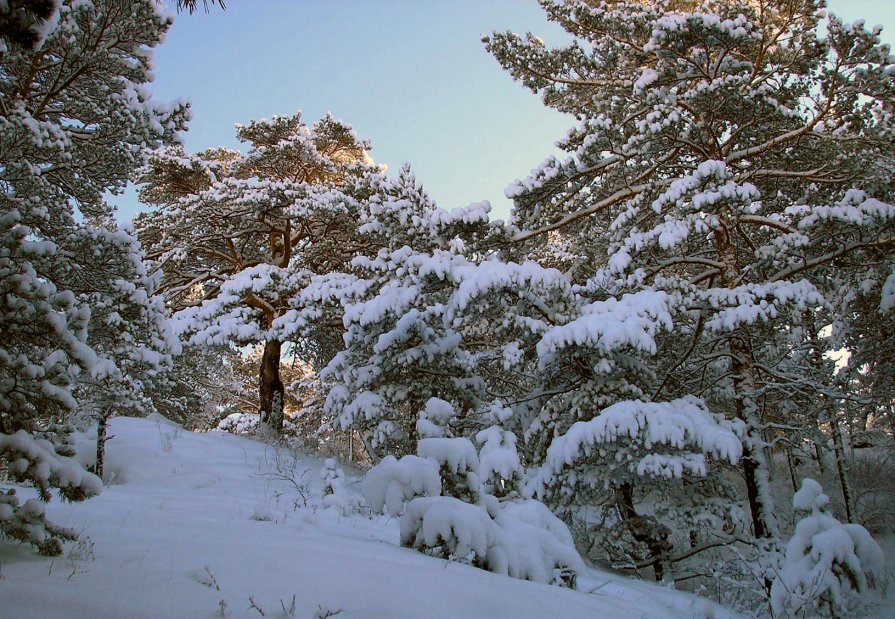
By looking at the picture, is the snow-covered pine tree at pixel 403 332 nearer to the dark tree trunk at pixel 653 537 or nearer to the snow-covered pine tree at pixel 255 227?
the snow-covered pine tree at pixel 255 227

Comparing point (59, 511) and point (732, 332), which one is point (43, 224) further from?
point (732, 332)

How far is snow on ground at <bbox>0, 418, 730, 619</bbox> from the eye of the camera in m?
2.25

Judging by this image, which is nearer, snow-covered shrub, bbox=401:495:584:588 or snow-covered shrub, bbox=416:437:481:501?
snow-covered shrub, bbox=401:495:584:588

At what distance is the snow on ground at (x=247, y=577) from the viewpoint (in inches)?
88.7

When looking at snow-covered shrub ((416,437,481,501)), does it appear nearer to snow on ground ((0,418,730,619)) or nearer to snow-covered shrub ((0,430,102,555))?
snow on ground ((0,418,730,619))

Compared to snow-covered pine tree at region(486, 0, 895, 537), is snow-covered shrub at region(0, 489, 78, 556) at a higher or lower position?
lower

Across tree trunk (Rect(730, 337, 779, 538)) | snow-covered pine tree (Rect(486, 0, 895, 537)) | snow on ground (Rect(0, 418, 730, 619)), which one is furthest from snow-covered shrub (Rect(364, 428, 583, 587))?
tree trunk (Rect(730, 337, 779, 538))

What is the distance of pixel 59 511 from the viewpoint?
388 centimetres

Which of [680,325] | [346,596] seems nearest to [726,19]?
[680,325]

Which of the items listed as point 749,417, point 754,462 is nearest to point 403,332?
point 749,417

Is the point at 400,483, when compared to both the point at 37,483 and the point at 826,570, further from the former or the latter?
the point at 826,570

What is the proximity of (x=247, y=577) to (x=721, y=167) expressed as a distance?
24.8 feet

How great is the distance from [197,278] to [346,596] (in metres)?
14.2

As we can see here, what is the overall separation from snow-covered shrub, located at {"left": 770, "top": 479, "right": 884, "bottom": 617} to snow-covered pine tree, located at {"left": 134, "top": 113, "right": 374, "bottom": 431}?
31.1 ft
